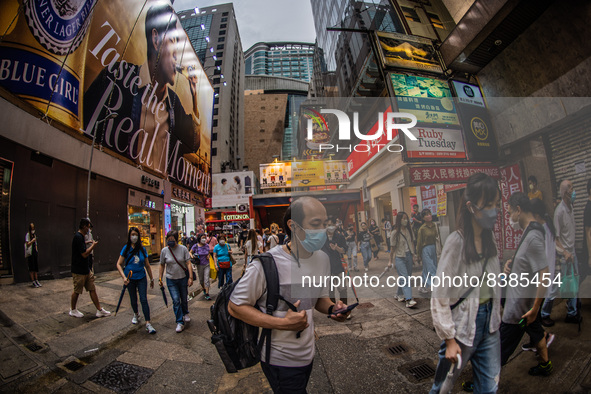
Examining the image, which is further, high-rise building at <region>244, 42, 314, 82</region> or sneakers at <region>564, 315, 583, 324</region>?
high-rise building at <region>244, 42, 314, 82</region>

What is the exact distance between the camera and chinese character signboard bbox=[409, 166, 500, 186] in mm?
2922

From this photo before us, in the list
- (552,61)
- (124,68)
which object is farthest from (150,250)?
(552,61)

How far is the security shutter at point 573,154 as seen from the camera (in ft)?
12.5

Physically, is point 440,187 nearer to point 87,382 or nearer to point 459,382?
point 459,382

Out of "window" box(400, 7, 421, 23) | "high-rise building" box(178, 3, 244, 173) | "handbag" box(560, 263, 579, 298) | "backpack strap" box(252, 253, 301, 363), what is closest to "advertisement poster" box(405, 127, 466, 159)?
"handbag" box(560, 263, 579, 298)

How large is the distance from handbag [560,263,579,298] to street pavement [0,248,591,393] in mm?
386

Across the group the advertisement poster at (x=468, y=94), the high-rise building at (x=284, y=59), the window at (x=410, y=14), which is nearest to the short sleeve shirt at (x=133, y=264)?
the advertisement poster at (x=468, y=94)

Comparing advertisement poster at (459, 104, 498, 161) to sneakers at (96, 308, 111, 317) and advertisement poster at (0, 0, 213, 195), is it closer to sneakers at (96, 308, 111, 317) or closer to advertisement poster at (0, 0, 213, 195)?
sneakers at (96, 308, 111, 317)

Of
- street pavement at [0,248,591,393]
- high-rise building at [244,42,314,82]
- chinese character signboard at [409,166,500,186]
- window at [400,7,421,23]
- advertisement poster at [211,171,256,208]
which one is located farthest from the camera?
high-rise building at [244,42,314,82]

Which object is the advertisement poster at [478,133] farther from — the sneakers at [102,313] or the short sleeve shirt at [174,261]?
the sneakers at [102,313]

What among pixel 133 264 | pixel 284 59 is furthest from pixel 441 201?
pixel 284 59

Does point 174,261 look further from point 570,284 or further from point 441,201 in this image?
point 570,284

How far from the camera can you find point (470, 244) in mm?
1714

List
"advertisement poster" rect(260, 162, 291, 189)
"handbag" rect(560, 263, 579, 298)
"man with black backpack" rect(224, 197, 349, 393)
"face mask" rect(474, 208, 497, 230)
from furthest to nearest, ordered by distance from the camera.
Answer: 1. "advertisement poster" rect(260, 162, 291, 189)
2. "handbag" rect(560, 263, 579, 298)
3. "face mask" rect(474, 208, 497, 230)
4. "man with black backpack" rect(224, 197, 349, 393)
